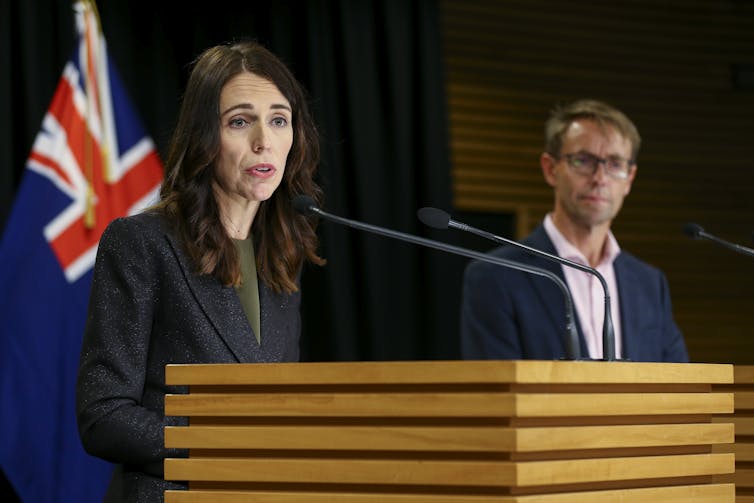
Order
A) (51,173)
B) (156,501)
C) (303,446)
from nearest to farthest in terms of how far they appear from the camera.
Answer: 1. (303,446)
2. (156,501)
3. (51,173)

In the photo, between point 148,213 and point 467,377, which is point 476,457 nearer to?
point 467,377

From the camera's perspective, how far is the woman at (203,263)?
2309mm

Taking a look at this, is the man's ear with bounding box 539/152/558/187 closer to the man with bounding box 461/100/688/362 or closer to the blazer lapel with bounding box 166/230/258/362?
the man with bounding box 461/100/688/362

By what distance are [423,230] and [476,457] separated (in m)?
4.32

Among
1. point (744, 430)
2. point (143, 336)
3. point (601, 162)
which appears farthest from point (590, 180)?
point (143, 336)

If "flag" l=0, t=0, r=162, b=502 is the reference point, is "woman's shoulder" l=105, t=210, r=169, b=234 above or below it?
above

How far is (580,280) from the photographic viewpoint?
4.19 meters

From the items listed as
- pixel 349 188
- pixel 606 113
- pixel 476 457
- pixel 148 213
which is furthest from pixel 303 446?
pixel 349 188

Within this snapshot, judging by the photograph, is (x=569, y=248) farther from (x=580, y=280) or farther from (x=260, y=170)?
(x=260, y=170)

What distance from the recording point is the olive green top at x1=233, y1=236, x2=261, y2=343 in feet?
8.36

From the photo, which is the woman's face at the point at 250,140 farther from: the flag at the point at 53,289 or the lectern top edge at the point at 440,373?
the flag at the point at 53,289

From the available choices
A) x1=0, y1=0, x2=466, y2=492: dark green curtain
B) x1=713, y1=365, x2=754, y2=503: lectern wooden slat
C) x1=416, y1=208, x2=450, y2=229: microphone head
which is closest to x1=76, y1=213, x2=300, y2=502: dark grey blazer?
x1=416, y1=208, x2=450, y2=229: microphone head

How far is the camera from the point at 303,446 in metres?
1.92

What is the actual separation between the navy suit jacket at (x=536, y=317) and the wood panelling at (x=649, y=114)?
263cm
